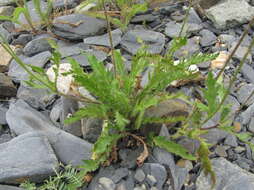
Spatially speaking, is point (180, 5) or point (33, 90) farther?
point (180, 5)

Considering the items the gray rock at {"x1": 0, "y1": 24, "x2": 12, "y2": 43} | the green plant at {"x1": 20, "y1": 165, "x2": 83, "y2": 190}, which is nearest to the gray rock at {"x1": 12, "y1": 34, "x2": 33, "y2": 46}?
the gray rock at {"x1": 0, "y1": 24, "x2": 12, "y2": 43}

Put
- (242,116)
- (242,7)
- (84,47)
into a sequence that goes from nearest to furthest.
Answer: (242,116) < (84,47) < (242,7)

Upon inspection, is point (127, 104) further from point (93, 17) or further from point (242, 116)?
point (93, 17)

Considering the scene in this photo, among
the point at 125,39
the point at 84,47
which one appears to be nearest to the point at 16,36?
the point at 84,47

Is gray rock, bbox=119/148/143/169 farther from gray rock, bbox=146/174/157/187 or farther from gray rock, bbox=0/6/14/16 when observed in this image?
gray rock, bbox=0/6/14/16

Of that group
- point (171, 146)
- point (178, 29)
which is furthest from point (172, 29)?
point (171, 146)

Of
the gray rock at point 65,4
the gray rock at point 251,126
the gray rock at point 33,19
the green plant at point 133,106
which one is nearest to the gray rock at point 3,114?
the green plant at point 133,106

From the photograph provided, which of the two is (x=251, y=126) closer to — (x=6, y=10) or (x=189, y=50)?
(x=189, y=50)
